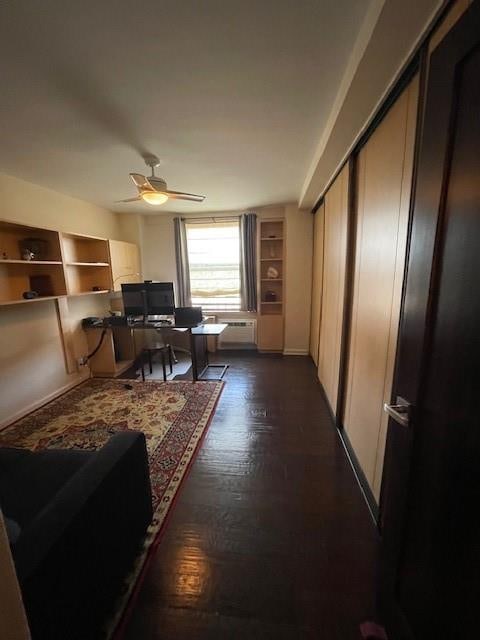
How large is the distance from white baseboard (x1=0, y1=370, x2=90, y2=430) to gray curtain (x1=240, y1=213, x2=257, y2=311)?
288 cm

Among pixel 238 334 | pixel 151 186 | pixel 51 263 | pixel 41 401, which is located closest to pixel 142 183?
pixel 151 186

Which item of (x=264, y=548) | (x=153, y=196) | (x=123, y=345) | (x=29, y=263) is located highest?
(x=153, y=196)

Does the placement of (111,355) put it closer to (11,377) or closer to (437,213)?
(11,377)

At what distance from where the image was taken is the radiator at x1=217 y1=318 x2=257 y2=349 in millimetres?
4887

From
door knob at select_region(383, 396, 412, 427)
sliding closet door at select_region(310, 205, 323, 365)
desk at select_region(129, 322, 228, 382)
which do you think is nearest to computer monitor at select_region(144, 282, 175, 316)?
desk at select_region(129, 322, 228, 382)

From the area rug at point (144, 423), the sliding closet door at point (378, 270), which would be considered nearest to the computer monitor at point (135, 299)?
the area rug at point (144, 423)

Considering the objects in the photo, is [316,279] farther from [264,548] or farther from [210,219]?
[264,548]

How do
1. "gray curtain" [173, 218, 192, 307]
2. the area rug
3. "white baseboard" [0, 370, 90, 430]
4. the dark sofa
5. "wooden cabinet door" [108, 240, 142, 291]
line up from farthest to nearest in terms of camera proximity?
"gray curtain" [173, 218, 192, 307], "wooden cabinet door" [108, 240, 142, 291], "white baseboard" [0, 370, 90, 430], the area rug, the dark sofa

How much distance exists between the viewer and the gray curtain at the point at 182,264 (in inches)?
190

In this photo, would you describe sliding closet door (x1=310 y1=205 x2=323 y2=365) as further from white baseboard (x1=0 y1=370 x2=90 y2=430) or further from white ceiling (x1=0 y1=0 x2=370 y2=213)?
white baseboard (x1=0 y1=370 x2=90 y2=430)

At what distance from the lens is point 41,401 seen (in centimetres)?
305

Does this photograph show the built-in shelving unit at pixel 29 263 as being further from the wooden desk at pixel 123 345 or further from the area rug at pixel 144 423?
the area rug at pixel 144 423

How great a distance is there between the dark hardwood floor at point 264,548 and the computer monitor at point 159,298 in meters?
1.97

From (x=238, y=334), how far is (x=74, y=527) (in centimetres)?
406
